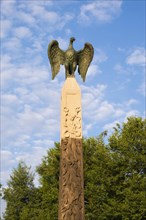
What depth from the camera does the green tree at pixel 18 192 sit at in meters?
41.0

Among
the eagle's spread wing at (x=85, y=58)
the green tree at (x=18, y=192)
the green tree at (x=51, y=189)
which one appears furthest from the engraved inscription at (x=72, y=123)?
the green tree at (x=18, y=192)

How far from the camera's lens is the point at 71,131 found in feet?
43.0

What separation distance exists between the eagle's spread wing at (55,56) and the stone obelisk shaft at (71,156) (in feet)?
2.24

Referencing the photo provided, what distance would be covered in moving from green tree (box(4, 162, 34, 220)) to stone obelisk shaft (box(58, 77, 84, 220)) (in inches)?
1150

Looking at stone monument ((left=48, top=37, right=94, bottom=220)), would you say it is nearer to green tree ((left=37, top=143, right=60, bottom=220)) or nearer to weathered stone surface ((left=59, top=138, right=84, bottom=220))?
weathered stone surface ((left=59, top=138, right=84, bottom=220))

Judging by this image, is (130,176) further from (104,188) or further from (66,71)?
(66,71)

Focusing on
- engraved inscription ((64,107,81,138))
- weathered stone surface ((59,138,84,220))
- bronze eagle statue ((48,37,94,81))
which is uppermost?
bronze eagle statue ((48,37,94,81))

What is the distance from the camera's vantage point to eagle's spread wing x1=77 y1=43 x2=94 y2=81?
14453 millimetres

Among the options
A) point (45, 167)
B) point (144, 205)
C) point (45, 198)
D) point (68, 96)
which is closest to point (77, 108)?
point (68, 96)

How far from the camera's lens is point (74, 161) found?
12586mm

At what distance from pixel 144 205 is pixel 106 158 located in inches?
192

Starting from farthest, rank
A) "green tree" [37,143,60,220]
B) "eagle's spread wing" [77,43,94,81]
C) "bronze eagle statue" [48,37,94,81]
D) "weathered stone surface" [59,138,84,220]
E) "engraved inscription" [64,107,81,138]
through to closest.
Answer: "green tree" [37,143,60,220] < "eagle's spread wing" [77,43,94,81] < "bronze eagle statue" [48,37,94,81] < "engraved inscription" [64,107,81,138] < "weathered stone surface" [59,138,84,220]

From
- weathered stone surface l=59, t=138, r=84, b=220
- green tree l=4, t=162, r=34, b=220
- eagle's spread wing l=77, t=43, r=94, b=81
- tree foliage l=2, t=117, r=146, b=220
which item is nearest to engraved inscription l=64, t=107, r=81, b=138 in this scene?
weathered stone surface l=59, t=138, r=84, b=220

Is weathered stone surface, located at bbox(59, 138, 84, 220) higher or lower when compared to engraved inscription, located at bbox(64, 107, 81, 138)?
lower
